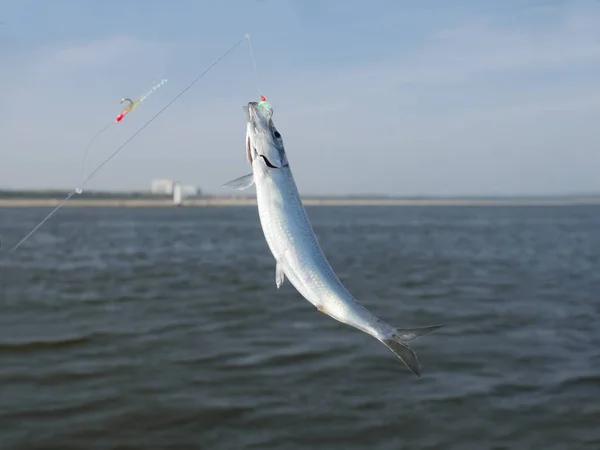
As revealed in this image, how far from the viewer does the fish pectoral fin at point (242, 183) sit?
4176mm

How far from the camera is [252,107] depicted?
4.28 m

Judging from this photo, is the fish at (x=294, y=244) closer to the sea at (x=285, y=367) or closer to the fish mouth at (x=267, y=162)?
the fish mouth at (x=267, y=162)

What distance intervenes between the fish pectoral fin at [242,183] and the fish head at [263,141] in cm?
9

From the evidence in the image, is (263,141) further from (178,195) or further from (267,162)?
(178,195)

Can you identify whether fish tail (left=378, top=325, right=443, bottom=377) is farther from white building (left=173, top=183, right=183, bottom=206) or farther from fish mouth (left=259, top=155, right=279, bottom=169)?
white building (left=173, top=183, right=183, bottom=206)

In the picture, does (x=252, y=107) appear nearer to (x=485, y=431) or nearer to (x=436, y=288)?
(x=485, y=431)

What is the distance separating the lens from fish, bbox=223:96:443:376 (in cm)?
409

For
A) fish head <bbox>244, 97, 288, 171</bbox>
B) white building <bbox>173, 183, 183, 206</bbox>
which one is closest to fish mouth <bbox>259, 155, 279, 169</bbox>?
fish head <bbox>244, 97, 288, 171</bbox>

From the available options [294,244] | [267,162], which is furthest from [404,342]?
[267,162]

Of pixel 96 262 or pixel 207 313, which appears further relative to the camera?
pixel 96 262

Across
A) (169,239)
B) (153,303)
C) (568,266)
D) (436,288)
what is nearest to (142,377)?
(153,303)

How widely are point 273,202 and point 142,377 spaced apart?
1020 cm

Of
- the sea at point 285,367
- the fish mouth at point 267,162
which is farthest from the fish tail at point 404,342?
the sea at point 285,367

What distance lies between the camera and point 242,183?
420 cm
